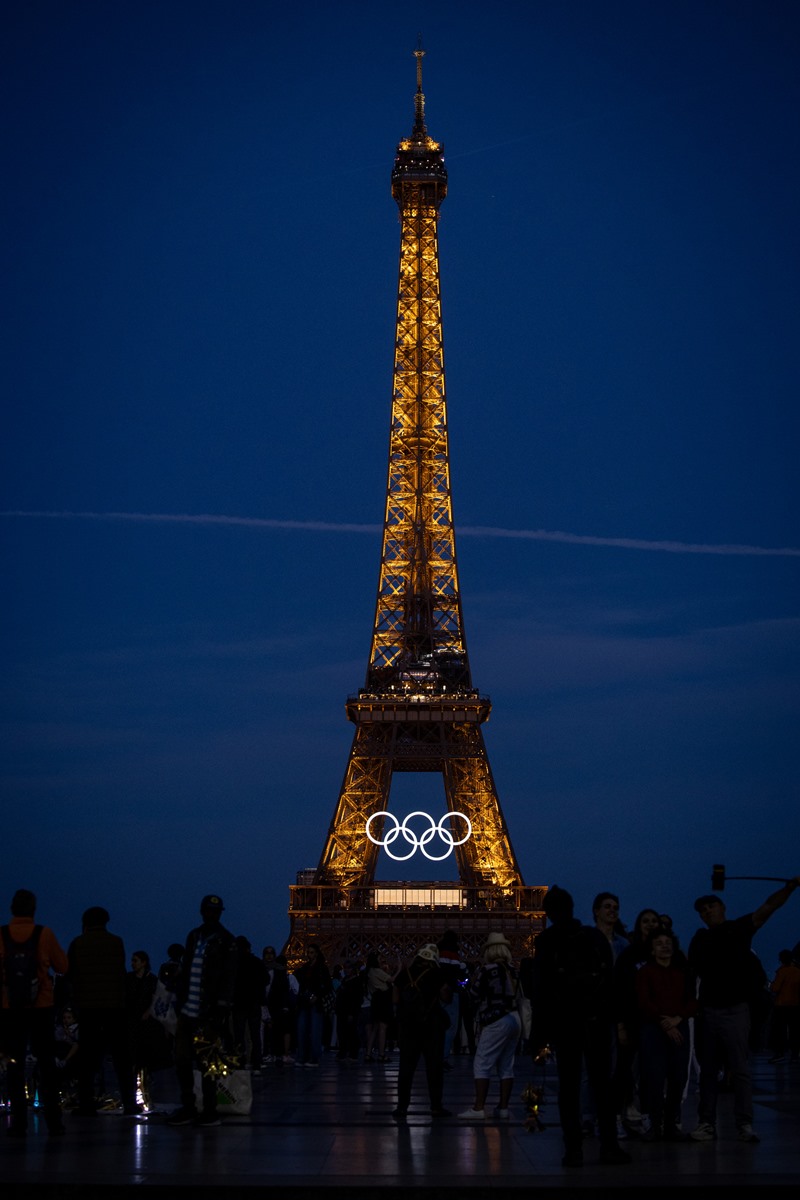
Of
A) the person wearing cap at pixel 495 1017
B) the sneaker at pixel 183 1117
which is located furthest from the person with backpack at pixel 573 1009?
the sneaker at pixel 183 1117

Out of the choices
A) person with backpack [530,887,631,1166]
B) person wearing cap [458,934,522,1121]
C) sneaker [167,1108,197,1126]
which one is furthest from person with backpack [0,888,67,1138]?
person with backpack [530,887,631,1166]

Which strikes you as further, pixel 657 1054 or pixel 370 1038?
pixel 370 1038

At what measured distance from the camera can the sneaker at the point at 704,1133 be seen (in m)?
13.8

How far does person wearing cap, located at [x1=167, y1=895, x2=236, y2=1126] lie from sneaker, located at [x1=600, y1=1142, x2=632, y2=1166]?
367 centimetres

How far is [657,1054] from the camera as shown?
13.6 m

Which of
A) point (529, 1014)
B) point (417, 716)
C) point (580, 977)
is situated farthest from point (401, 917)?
point (580, 977)

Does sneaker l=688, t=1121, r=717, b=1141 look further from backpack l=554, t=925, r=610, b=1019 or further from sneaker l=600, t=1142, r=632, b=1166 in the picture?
backpack l=554, t=925, r=610, b=1019

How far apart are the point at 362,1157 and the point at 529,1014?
3.93 metres

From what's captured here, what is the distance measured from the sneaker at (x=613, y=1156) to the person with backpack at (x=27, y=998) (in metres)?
4.50

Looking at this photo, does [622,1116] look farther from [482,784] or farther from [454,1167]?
[482,784]

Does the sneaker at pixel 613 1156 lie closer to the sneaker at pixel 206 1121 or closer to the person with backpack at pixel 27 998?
the sneaker at pixel 206 1121

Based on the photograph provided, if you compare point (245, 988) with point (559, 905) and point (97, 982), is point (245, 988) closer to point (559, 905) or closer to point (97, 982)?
point (97, 982)

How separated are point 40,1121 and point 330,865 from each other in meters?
46.0

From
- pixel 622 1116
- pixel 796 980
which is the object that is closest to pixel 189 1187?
pixel 622 1116
